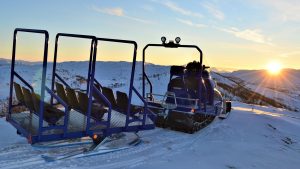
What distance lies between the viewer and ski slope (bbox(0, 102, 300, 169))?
7.84 m

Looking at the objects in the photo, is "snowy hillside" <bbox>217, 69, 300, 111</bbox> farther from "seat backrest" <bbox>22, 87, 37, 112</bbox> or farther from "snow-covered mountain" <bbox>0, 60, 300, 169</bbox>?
"seat backrest" <bbox>22, 87, 37, 112</bbox>

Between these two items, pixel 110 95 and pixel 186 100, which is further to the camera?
pixel 186 100

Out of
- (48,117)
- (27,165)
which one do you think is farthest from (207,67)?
(27,165)

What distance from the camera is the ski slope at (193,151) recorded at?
7844 mm

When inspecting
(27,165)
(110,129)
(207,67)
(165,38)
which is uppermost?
(165,38)

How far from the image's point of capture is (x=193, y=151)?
9.36m

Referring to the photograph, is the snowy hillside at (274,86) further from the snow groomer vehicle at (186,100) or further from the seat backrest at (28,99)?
the seat backrest at (28,99)

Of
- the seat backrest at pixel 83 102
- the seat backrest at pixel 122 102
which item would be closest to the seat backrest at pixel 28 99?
the seat backrest at pixel 83 102

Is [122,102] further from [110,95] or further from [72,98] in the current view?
[72,98]

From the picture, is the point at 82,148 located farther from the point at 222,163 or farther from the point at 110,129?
the point at 222,163

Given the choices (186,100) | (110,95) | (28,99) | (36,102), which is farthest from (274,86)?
(36,102)

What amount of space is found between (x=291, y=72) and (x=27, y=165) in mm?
184315

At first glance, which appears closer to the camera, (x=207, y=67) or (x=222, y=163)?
(x=222, y=163)

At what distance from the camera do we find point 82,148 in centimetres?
896
